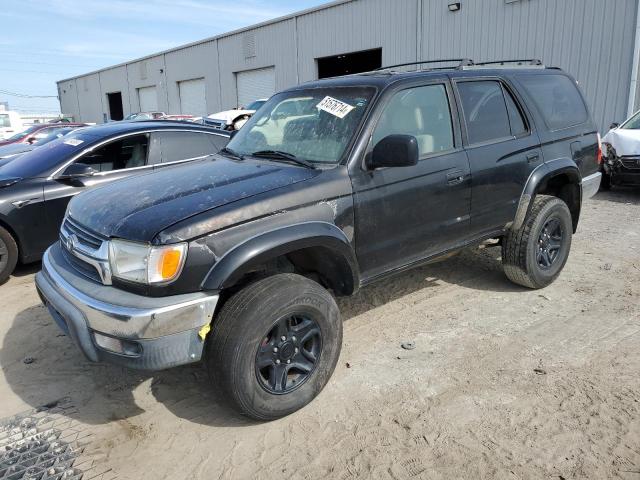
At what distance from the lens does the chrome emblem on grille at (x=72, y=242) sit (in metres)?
3.02

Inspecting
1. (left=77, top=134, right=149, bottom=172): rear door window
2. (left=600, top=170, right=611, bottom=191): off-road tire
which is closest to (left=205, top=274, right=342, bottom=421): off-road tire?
(left=77, top=134, right=149, bottom=172): rear door window

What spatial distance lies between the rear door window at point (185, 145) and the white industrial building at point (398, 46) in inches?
403

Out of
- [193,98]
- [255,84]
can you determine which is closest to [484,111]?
[255,84]

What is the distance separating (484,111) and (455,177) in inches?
29.3

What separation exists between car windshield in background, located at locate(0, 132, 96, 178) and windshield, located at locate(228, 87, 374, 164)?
97.1 inches

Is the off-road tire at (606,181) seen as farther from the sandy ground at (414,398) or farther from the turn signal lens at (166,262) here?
the turn signal lens at (166,262)

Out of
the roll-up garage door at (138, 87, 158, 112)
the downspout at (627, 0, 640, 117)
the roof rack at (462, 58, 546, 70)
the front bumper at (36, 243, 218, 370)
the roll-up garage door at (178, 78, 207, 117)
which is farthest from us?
the roll-up garage door at (138, 87, 158, 112)

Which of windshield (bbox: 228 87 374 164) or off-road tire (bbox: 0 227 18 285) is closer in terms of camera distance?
windshield (bbox: 228 87 374 164)

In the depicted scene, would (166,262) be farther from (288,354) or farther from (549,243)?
(549,243)

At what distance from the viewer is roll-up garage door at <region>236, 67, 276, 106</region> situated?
23.6 m

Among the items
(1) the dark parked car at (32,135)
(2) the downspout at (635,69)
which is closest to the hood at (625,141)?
(2) the downspout at (635,69)

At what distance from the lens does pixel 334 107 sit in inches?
139

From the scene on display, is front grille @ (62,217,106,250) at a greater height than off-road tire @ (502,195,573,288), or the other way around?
front grille @ (62,217,106,250)

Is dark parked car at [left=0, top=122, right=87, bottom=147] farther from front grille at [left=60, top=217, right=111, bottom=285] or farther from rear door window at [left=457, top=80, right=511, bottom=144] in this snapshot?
rear door window at [left=457, top=80, right=511, bottom=144]
